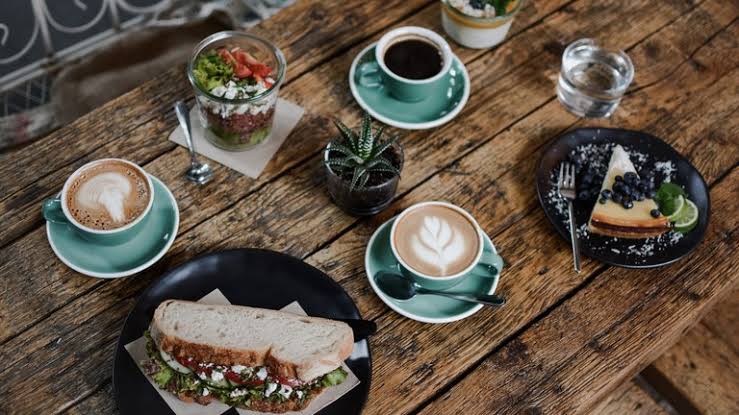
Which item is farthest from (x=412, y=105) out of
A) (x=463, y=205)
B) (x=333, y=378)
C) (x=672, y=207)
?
(x=333, y=378)

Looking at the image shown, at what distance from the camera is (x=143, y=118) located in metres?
1.84

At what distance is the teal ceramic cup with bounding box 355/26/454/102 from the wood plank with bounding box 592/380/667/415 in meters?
0.97

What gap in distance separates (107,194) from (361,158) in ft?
1.79

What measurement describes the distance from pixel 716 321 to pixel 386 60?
1.12 meters

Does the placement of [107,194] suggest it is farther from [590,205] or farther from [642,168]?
[642,168]

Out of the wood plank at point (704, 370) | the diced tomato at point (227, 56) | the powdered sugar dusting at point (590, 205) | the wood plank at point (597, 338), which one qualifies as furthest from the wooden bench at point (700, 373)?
the diced tomato at point (227, 56)

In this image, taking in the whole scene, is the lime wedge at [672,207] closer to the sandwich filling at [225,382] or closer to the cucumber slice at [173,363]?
the sandwich filling at [225,382]

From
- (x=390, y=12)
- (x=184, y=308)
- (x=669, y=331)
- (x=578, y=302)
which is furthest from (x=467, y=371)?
(x=390, y=12)

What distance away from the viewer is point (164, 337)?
1.42m

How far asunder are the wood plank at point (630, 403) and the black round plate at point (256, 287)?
2.98 feet

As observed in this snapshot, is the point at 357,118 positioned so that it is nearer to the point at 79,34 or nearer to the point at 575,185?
the point at 575,185

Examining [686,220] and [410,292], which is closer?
[410,292]

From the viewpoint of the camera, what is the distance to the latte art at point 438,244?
1.58 m

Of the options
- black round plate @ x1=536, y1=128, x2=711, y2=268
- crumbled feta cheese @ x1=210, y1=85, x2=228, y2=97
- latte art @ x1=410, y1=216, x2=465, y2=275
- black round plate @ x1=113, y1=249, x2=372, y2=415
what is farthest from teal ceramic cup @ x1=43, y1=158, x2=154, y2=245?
black round plate @ x1=536, y1=128, x2=711, y2=268
